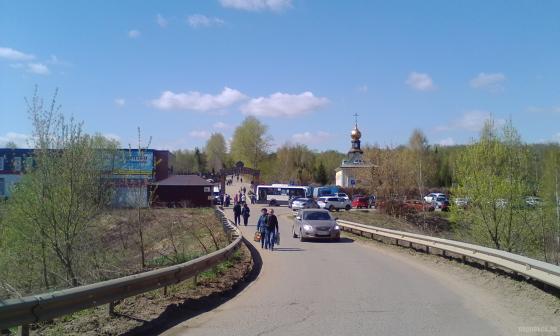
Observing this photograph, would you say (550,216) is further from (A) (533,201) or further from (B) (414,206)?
(B) (414,206)

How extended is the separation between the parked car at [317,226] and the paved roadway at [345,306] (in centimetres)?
922

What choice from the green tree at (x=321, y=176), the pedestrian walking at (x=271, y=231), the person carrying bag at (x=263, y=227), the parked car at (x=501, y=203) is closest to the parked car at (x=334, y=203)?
the parked car at (x=501, y=203)

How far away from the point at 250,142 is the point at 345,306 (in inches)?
4064

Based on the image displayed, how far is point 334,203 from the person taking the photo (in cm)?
6209

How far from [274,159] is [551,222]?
89.1 metres

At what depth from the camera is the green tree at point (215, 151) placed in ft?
470

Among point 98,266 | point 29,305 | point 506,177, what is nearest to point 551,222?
point 506,177

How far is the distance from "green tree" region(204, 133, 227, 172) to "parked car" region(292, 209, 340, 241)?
116577 millimetres

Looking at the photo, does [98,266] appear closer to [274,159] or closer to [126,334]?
[126,334]

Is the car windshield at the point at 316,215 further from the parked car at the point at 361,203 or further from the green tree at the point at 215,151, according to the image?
the green tree at the point at 215,151

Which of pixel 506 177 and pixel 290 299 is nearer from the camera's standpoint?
pixel 290 299

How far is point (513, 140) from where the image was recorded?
30.6 metres

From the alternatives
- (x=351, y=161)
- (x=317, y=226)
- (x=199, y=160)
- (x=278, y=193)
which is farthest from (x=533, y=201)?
(x=199, y=160)

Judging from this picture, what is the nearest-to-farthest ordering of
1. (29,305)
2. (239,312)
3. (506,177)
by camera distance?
(29,305) < (239,312) < (506,177)
